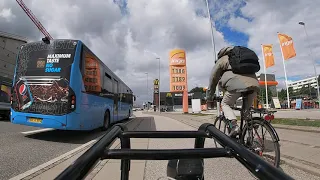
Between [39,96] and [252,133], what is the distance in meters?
6.92

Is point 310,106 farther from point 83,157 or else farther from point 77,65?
point 83,157

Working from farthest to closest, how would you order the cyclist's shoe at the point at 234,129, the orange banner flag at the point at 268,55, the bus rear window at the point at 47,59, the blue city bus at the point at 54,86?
1. the orange banner flag at the point at 268,55
2. the bus rear window at the point at 47,59
3. the blue city bus at the point at 54,86
4. the cyclist's shoe at the point at 234,129

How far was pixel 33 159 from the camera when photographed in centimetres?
585

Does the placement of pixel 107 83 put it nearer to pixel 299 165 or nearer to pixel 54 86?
pixel 54 86

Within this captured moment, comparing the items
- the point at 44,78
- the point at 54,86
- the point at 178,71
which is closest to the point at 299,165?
the point at 54,86

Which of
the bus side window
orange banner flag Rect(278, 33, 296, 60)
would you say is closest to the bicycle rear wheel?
the bus side window

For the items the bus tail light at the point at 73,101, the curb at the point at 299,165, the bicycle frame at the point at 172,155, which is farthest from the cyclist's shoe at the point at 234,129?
the bus tail light at the point at 73,101

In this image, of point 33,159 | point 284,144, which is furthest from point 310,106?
point 33,159

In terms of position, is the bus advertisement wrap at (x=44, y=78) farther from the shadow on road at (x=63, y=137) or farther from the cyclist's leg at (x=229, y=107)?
the cyclist's leg at (x=229, y=107)

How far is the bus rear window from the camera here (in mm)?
8734

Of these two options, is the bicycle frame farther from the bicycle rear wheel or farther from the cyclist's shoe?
the cyclist's shoe

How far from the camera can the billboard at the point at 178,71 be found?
160 feet

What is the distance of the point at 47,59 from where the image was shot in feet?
29.6

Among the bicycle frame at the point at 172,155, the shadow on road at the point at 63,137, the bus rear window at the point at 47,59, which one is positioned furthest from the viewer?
the shadow on road at the point at 63,137
